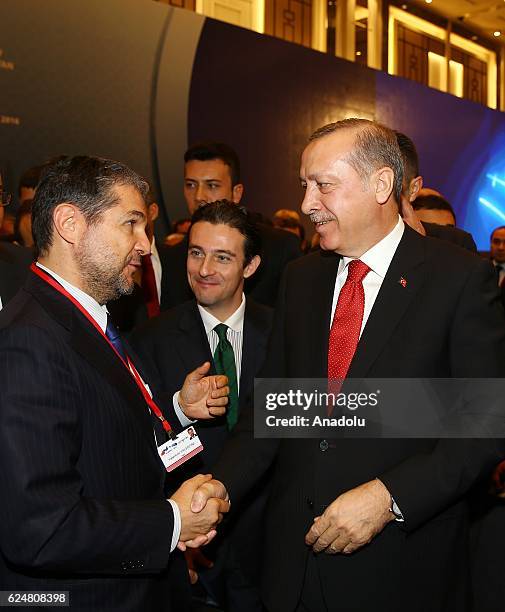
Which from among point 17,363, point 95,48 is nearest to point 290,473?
point 17,363

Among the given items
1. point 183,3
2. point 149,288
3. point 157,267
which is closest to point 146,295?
point 149,288

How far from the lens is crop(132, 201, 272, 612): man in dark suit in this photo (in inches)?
105

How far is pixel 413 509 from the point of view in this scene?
1.62 metres

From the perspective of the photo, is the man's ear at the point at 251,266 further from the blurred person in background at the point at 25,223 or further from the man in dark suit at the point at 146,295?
the blurred person in background at the point at 25,223

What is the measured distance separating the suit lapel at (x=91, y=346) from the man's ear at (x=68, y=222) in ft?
0.42

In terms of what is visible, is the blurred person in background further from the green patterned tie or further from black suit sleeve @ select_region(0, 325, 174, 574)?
black suit sleeve @ select_region(0, 325, 174, 574)

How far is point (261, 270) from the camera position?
12.0 ft

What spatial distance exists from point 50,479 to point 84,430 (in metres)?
0.16

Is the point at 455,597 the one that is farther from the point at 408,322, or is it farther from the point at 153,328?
the point at 153,328

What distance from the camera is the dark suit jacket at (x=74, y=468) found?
1.41m

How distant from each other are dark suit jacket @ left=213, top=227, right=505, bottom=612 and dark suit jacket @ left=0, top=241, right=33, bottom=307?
1161mm

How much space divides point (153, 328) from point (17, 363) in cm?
138

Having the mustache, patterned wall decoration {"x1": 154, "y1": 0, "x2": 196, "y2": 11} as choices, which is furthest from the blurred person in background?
patterned wall decoration {"x1": 154, "y1": 0, "x2": 196, "y2": 11}

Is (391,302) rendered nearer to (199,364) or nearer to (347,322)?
(347,322)
